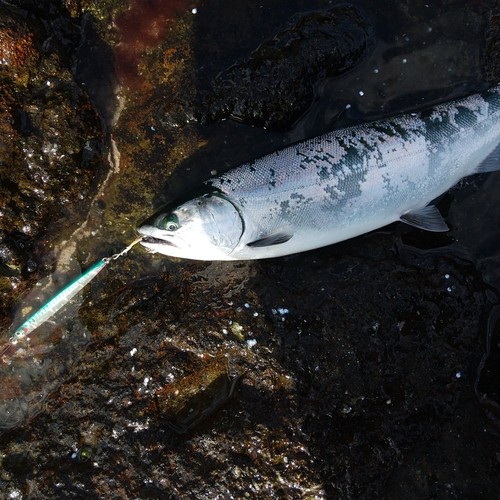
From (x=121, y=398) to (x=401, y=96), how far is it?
3.65 meters

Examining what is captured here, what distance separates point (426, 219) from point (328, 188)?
95cm

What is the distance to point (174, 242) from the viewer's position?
139 inches

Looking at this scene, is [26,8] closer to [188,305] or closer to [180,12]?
[180,12]

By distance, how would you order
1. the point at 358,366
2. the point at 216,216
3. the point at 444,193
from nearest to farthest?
the point at 216,216 < the point at 358,366 < the point at 444,193

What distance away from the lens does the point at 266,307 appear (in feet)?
12.8

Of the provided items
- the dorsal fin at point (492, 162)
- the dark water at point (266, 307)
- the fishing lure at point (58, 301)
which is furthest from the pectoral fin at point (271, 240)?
the dorsal fin at point (492, 162)

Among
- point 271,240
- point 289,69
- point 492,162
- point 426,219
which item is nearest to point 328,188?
point 271,240

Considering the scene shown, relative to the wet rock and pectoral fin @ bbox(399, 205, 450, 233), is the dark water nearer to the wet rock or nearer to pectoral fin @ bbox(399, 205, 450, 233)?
the wet rock

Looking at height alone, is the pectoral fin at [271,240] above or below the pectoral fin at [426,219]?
above

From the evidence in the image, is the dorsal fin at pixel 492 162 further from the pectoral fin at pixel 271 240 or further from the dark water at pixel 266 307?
the pectoral fin at pixel 271 240

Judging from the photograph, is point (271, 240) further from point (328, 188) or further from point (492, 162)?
point (492, 162)

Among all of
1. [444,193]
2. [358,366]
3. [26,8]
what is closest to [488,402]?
[358,366]

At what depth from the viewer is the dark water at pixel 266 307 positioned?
3.69m

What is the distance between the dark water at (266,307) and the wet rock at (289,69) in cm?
2
